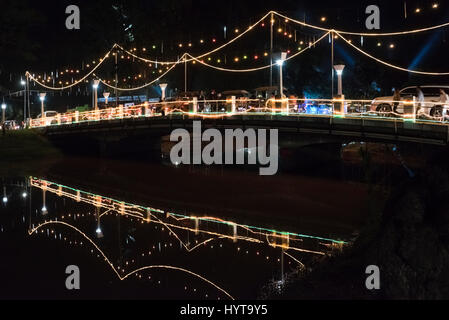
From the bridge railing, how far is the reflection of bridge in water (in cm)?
789

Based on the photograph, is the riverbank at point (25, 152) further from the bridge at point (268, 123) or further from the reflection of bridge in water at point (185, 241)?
the reflection of bridge in water at point (185, 241)

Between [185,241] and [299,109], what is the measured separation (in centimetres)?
1473

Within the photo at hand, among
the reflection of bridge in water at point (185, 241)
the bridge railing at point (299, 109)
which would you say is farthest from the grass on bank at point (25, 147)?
the reflection of bridge in water at point (185, 241)

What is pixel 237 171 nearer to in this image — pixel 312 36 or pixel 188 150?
pixel 188 150

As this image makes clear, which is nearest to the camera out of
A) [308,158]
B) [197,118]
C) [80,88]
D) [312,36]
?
[197,118]

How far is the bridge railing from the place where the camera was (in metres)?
22.6

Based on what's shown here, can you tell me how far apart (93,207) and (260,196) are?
7.18 metres

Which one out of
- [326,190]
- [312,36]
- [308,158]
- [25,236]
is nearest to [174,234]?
[25,236]

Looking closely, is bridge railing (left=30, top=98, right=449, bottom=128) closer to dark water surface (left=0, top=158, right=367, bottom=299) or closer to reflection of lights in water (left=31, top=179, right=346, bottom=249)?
dark water surface (left=0, top=158, right=367, bottom=299)

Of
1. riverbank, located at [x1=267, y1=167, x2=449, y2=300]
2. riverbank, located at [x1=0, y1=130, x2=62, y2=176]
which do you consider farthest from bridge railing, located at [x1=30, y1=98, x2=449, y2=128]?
riverbank, located at [x1=267, y1=167, x2=449, y2=300]

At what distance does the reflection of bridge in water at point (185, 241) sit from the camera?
544 inches

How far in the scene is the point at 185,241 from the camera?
54.0 ft

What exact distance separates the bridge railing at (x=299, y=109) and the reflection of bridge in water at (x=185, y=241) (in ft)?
25.9

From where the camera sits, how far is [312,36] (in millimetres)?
47375
